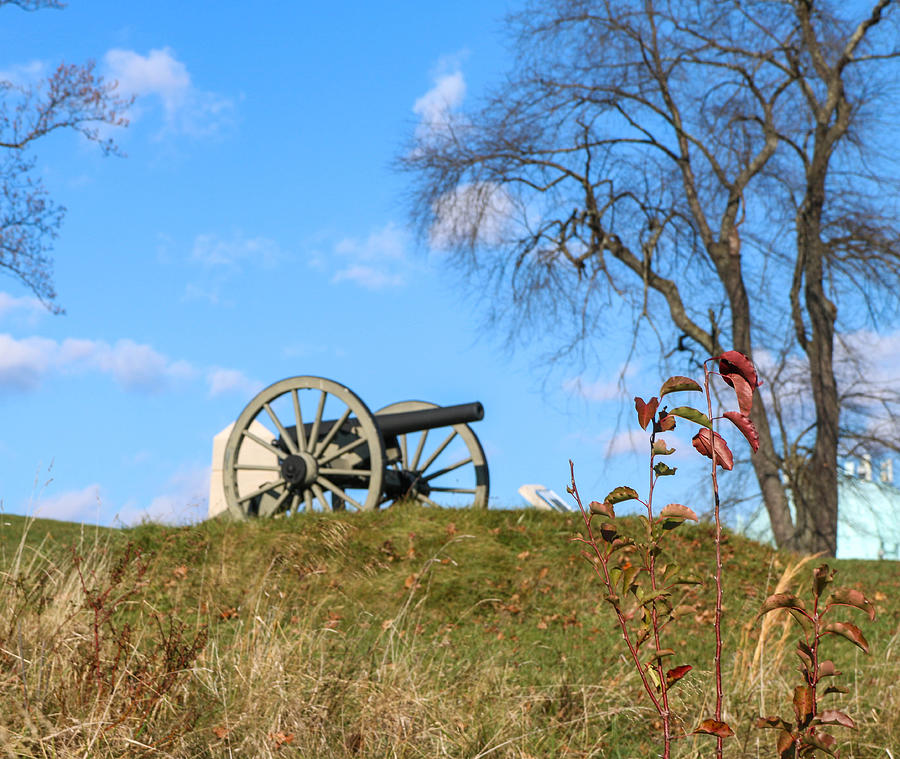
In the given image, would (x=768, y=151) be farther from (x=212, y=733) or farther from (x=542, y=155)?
(x=212, y=733)

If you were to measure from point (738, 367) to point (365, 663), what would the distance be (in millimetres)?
2979

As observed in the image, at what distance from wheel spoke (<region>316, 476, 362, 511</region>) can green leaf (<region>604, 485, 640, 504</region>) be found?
7.35 m

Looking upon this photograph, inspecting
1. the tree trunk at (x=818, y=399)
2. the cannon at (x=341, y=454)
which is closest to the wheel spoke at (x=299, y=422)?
the cannon at (x=341, y=454)

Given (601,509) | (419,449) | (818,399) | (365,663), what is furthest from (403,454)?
(601,509)

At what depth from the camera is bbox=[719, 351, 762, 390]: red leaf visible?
1.72 metres

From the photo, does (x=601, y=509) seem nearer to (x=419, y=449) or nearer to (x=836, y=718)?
(x=836, y=718)

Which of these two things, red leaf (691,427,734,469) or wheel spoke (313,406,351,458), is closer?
red leaf (691,427,734,469)

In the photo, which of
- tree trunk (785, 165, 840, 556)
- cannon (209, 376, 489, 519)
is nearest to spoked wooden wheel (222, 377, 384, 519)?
cannon (209, 376, 489, 519)

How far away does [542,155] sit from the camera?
1309 centimetres

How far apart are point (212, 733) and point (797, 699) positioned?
2.34m

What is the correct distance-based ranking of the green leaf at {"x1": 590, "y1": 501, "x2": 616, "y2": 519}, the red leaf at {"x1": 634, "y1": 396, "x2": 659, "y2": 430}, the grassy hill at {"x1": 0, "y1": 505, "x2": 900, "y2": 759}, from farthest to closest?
1. the grassy hill at {"x1": 0, "y1": 505, "x2": 900, "y2": 759}
2. the green leaf at {"x1": 590, "y1": 501, "x2": 616, "y2": 519}
3. the red leaf at {"x1": 634, "y1": 396, "x2": 659, "y2": 430}

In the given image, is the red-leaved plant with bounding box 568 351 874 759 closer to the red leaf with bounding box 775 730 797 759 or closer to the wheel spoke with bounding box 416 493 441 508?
the red leaf with bounding box 775 730 797 759

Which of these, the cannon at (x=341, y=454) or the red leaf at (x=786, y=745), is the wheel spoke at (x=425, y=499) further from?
the red leaf at (x=786, y=745)

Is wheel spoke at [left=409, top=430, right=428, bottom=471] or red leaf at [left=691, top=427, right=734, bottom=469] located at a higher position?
wheel spoke at [left=409, top=430, right=428, bottom=471]
